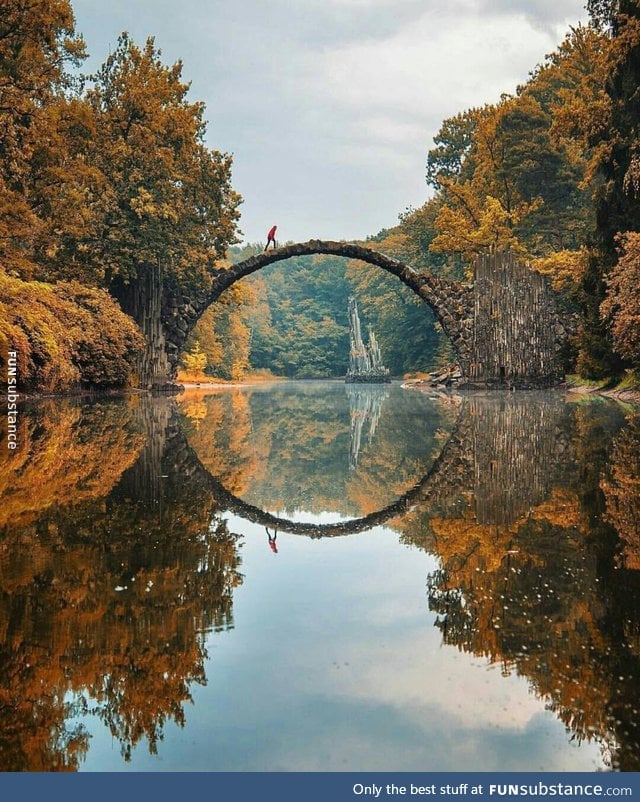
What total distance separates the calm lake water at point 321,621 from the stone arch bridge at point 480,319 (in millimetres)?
22107

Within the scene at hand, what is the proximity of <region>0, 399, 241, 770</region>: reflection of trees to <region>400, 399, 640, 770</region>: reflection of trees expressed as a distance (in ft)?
3.79

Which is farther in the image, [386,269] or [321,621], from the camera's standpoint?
[386,269]

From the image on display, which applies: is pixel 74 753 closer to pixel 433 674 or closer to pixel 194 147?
pixel 433 674

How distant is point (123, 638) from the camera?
3.12 m

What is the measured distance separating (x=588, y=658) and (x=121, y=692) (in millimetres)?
1684

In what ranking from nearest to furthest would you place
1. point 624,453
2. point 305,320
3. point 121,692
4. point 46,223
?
1. point 121,692
2. point 624,453
3. point 46,223
4. point 305,320

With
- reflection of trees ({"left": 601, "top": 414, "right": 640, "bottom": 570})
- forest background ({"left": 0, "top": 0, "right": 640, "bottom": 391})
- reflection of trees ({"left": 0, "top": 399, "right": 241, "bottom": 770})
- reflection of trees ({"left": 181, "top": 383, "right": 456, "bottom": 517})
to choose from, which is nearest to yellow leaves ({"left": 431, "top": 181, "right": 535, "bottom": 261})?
forest background ({"left": 0, "top": 0, "right": 640, "bottom": 391})

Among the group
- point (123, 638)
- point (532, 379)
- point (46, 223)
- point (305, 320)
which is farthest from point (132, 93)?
point (305, 320)

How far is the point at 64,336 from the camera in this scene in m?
20.4

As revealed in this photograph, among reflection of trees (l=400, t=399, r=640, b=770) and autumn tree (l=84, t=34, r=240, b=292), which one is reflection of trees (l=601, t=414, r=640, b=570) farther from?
autumn tree (l=84, t=34, r=240, b=292)

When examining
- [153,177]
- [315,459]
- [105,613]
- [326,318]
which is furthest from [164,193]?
[326,318]

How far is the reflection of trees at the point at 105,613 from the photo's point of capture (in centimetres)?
248

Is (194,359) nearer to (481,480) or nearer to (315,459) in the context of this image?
(315,459)

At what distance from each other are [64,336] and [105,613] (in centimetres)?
1811
